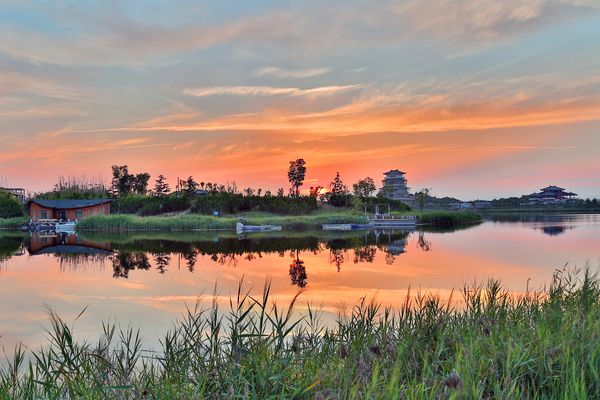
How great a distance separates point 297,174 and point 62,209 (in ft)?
86.9

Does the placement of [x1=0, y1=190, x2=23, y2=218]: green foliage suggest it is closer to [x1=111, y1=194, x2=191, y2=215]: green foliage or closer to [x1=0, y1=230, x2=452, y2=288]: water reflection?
[x1=111, y1=194, x2=191, y2=215]: green foliage

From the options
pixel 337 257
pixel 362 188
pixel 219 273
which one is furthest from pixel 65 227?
pixel 362 188

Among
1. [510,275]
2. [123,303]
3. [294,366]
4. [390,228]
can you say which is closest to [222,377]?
[294,366]

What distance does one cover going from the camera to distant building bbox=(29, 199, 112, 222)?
Answer: 3912cm

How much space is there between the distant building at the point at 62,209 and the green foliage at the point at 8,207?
3.01 m

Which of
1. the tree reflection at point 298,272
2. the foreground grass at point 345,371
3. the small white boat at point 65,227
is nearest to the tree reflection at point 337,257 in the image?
the tree reflection at point 298,272

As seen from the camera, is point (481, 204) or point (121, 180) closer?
point (121, 180)

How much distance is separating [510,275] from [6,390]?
1265cm

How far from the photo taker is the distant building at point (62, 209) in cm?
3912

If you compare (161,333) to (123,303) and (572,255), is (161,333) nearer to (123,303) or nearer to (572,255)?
(123,303)

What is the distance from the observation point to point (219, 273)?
13703mm

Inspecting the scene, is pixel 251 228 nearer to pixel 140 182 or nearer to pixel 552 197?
pixel 140 182

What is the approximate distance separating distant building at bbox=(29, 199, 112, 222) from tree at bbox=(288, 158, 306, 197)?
23.0 meters

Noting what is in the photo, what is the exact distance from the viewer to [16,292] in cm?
A: 1097
